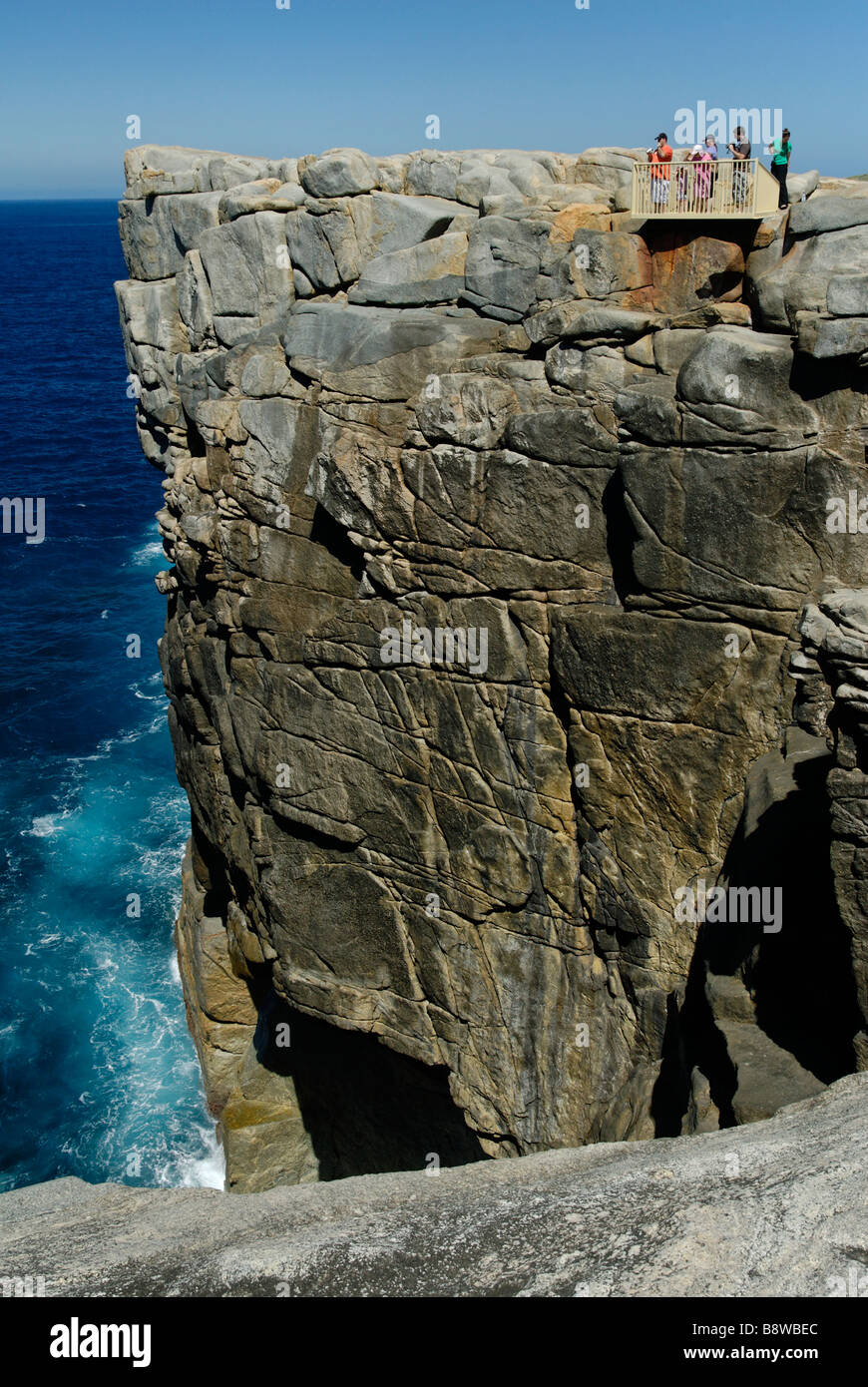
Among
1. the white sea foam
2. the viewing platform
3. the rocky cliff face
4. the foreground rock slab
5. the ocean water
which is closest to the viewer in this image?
the foreground rock slab

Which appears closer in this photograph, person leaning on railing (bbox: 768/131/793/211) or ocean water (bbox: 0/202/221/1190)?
person leaning on railing (bbox: 768/131/793/211)

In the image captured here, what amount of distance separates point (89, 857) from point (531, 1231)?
43.5 m

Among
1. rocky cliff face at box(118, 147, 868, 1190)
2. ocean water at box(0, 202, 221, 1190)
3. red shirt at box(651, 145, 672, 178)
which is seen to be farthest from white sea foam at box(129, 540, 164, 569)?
red shirt at box(651, 145, 672, 178)

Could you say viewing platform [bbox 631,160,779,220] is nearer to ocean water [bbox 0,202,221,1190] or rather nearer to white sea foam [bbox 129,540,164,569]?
ocean water [bbox 0,202,221,1190]

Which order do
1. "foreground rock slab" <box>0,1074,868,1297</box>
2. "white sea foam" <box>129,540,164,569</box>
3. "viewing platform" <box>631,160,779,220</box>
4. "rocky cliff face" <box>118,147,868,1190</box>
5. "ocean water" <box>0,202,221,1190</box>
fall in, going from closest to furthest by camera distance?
"foreground rock slab" <box>0,1074,868,1297</box>, "rocky cliff face" <box>118,147,868,1190</box>, "viewing platform" <box>631,160,779,220</box>, "ocean water" <box>0,202,221,1190</box>, "white sea foam" <box>129,540,164,569</box>

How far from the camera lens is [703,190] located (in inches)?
973

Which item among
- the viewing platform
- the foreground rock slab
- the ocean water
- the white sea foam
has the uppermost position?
the viewing platform

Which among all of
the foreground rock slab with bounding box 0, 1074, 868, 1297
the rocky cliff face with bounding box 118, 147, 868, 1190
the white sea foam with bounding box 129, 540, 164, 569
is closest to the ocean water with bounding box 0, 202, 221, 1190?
the white sea foam with bounding box 129, 540, 164, 569

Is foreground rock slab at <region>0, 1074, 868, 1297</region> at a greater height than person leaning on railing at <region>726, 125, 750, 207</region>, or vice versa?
person leaning on railing at <region>726, 125, 750, 207</region>

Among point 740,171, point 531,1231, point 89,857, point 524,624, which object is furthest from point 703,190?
point 89,857

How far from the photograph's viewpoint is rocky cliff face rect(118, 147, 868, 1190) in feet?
74.3

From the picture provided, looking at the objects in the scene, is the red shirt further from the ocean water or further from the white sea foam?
the white sea foam

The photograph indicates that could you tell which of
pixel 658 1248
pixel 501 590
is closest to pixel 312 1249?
pixel 658 1248
